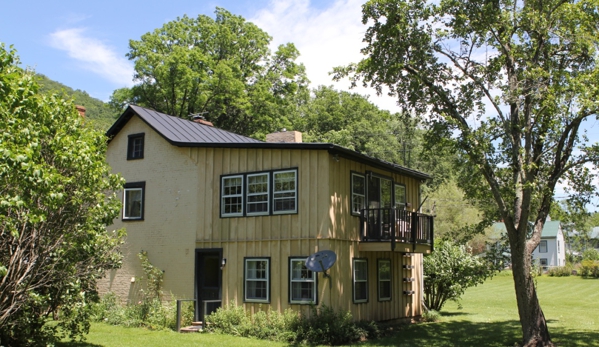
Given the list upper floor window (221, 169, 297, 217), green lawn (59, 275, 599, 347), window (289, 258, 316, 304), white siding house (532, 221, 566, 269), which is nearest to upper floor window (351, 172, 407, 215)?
upper floor window (221, 169, 297, 217)

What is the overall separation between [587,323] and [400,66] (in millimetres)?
11117

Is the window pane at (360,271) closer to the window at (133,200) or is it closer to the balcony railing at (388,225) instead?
the balcony railing at (388,225)

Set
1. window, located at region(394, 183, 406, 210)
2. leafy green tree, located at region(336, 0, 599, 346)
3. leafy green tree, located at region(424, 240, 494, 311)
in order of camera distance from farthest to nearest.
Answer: leafy green tree, located at region(424, 240, 494, 311), window, located at region(394, 183, 406, 210), leafy green tree, located at region(336, 0, 599, 346)

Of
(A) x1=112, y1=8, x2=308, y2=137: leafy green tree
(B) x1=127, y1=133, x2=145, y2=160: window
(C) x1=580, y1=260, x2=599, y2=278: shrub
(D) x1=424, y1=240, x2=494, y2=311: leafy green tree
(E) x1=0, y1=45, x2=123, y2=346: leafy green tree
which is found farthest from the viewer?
(C) x1=580, y1=260, x2=599, y2=278: shrub

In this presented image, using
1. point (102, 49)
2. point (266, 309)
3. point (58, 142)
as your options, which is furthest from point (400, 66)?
point (102, 49)

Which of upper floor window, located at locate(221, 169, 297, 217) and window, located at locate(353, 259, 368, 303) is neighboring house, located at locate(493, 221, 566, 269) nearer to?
window, located at locate(353, 259, 368, 303)

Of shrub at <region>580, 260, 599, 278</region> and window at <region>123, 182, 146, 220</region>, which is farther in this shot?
shrub at <region>580, 260, 599, 278</region>

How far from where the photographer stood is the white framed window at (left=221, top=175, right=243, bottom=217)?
1702 cm

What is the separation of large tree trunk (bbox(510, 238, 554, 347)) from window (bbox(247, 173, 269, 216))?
23.0 feet

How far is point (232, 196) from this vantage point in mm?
17141

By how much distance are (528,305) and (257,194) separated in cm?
792

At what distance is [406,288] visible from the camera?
19.3 m

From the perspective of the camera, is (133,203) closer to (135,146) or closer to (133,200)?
(133,200)

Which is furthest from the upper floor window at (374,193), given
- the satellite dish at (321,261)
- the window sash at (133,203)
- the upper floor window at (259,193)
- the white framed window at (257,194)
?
the window sash at (133,203)
